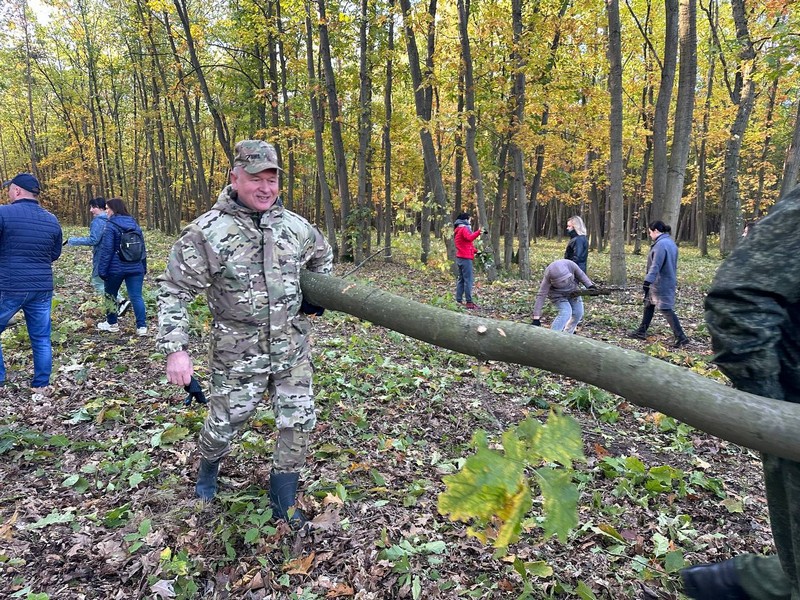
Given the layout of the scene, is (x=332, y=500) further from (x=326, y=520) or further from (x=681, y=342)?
(x=681, y=342)

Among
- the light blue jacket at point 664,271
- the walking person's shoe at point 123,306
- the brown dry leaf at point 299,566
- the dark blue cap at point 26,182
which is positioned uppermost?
the dark blue cap at point 26,182

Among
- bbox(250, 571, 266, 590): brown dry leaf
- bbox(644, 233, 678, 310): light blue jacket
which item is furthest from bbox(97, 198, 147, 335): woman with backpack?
bbox(644, 233, 678, 310): light blue jacket

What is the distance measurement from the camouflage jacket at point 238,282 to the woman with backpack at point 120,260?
17.5 ft

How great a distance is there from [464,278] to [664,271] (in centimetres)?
425

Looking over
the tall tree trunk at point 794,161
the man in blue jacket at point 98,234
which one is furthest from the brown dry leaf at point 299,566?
the tall tree trunk at point 794,161

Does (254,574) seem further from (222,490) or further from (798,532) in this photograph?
(798,532)

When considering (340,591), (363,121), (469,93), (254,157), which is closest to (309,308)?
(254,157)

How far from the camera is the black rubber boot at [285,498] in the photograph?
3.20m

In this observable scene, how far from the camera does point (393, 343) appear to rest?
7859 mm

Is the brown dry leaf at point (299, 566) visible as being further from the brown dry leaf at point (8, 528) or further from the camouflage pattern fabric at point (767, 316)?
the camouflage pattern fabric at point (767, 316)

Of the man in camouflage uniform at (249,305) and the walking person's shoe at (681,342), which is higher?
the man in camouflage uniform at (249,305)

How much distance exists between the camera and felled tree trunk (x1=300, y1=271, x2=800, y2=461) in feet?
4.57

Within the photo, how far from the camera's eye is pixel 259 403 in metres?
3.02

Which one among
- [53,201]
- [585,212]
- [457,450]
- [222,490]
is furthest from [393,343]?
[53,201]
